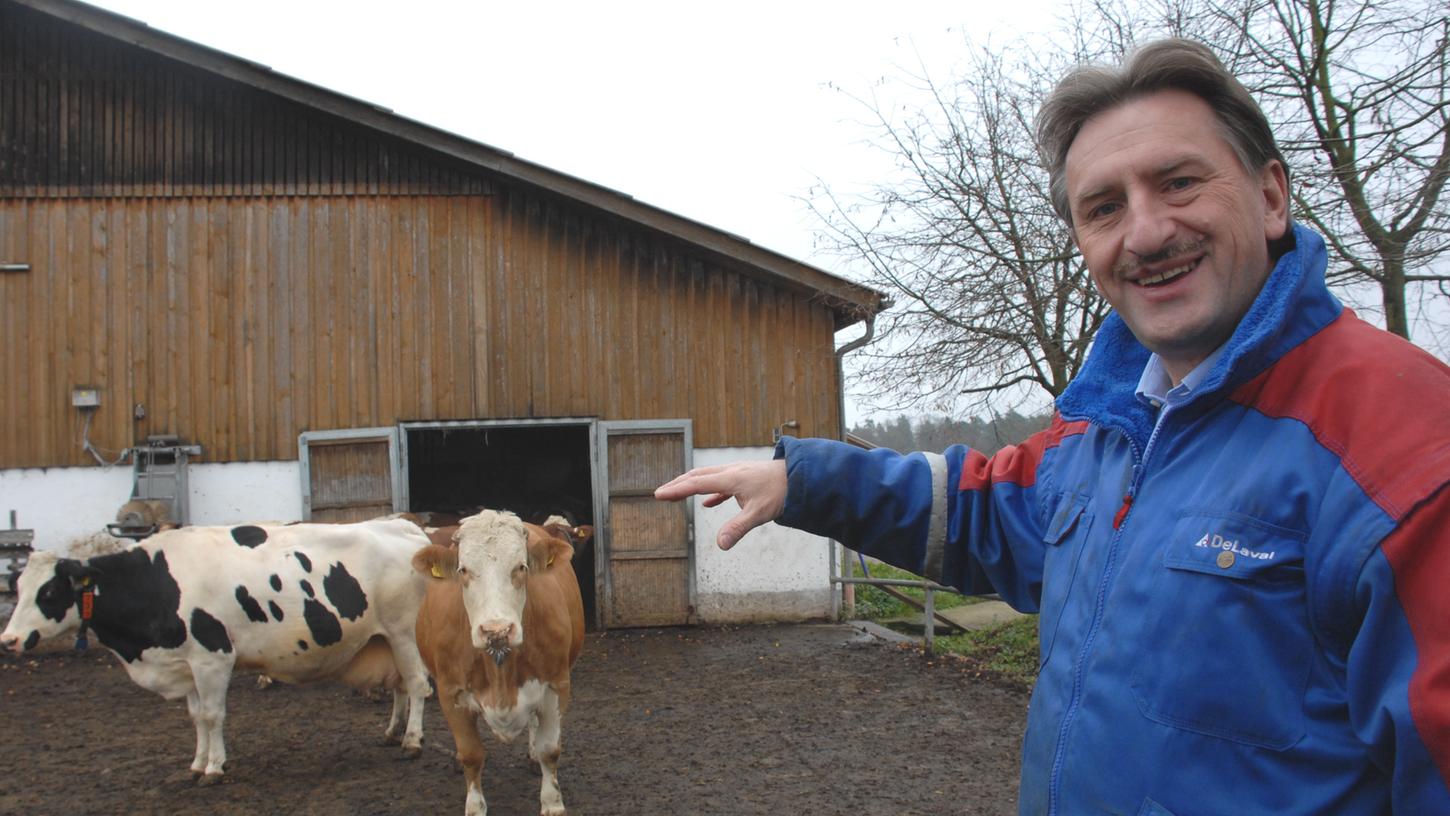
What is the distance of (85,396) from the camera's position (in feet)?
34.6

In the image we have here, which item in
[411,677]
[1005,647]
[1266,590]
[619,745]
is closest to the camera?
[1266,590]

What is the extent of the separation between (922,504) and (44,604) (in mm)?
7141

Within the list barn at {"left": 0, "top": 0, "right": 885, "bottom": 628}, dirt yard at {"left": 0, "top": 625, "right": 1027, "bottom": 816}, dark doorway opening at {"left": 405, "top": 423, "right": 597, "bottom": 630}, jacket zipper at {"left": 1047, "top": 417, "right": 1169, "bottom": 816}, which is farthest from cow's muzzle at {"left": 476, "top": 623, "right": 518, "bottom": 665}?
dark doorway opening at {"left": 405, "top": 423, "right": 597, "bottom": 630}

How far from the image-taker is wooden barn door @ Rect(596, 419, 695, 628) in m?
11.3

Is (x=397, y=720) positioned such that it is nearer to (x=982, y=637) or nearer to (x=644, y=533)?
(x=644, y=533)

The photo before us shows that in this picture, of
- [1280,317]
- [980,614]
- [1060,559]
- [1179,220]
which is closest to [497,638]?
[1060,559]

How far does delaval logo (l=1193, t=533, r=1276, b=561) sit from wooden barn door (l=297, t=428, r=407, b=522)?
10462mm

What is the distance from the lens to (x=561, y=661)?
5.58 meters

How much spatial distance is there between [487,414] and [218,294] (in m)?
3.25

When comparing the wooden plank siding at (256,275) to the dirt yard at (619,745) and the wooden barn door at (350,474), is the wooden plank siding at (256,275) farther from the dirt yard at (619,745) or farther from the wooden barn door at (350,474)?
the dirt yard at (619,745)

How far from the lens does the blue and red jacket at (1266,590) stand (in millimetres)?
1114

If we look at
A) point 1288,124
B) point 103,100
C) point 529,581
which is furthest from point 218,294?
point 1288,124

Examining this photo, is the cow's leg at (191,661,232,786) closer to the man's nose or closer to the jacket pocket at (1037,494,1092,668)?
the jacket pocket at (1037,494,1092,668)

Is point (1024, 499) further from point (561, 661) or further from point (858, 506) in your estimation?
point (561, 661)
